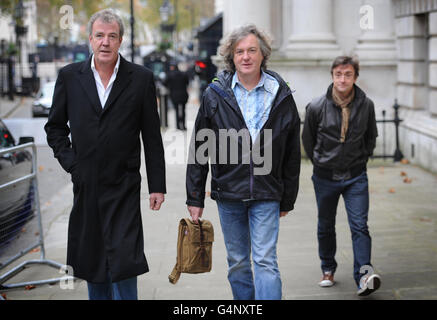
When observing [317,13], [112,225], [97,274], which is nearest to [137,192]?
[112,225]

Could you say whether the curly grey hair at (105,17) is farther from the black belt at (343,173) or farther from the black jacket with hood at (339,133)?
the black belt at (343,173)

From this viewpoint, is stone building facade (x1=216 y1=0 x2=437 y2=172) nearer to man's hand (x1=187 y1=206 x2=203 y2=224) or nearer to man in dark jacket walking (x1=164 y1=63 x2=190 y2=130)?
man in dark jacket walking (x1=164 y1=63 x2=190 y2=130)

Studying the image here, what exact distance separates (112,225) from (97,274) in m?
0.30

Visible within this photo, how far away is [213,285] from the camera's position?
6.28m

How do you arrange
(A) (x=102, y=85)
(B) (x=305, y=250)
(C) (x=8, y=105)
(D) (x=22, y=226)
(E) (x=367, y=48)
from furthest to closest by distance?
(C) (x=8, y=105), (E) (x=367, y=48), (B) (x=305, y=250), (D) (x=22, y=226), (A) (x=102, y=85)

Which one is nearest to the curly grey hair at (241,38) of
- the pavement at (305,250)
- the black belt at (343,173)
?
the black belt at (343,173)

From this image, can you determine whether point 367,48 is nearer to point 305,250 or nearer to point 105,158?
point 305,250

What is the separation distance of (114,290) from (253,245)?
90cm

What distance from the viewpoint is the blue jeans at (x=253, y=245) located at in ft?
15.3

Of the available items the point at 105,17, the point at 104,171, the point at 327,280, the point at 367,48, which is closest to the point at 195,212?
the point at 104,171

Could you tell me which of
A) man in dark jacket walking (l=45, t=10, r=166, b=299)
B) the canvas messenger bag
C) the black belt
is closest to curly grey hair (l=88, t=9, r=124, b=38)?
man in dark jacket walking (l=45, t=10, r=166, b=299)

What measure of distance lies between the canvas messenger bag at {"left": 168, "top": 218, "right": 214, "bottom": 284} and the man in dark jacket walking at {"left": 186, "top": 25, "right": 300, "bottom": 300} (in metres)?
0.10

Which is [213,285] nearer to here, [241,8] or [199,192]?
[199,192]

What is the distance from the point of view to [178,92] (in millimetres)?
21469
